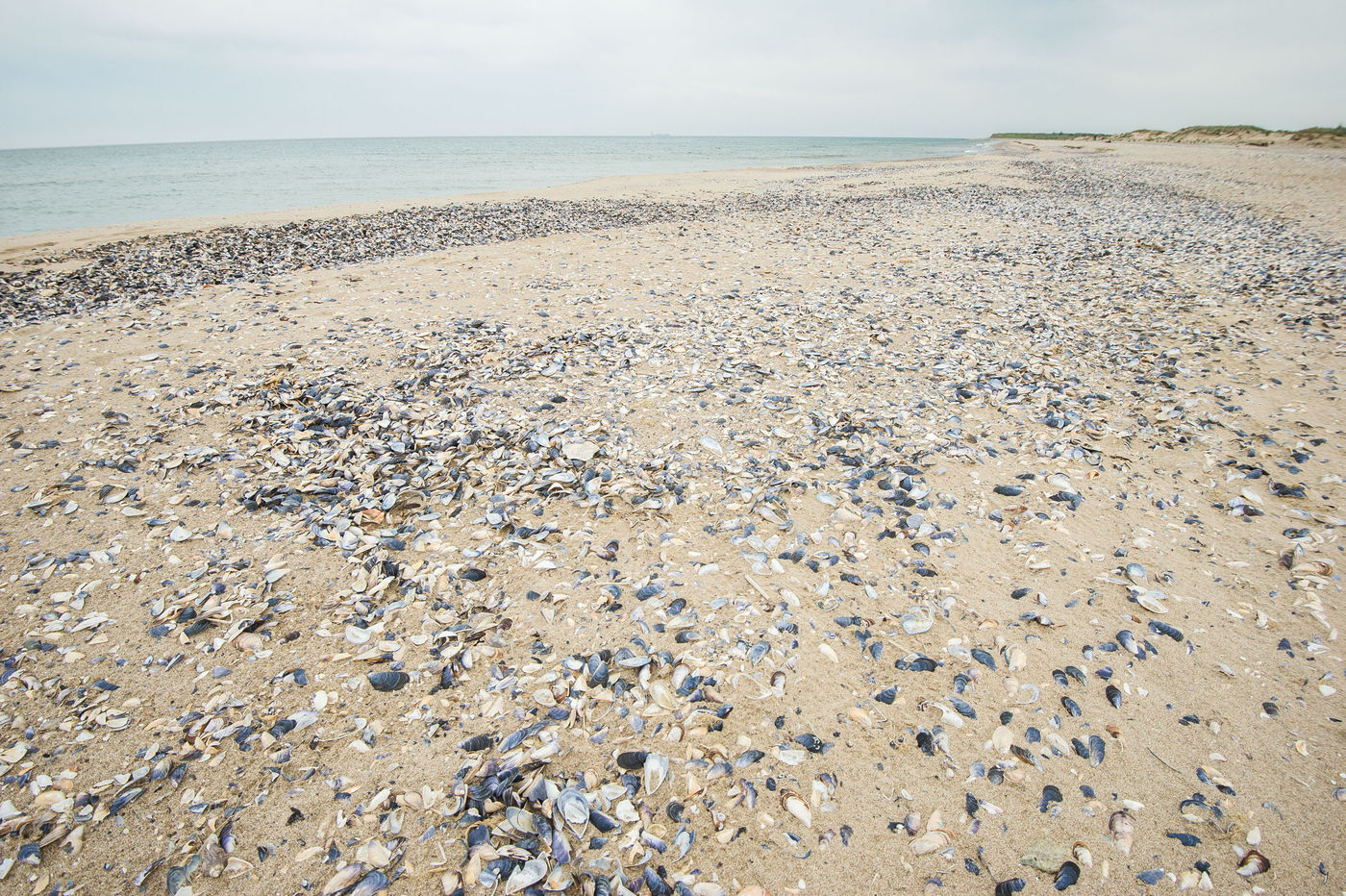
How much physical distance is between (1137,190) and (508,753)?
35.3 meters

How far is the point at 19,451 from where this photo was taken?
5.84 meters

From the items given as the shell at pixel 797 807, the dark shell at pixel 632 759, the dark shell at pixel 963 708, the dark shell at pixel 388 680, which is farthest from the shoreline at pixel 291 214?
the dark shell at pixel 963 708

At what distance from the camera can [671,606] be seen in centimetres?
410

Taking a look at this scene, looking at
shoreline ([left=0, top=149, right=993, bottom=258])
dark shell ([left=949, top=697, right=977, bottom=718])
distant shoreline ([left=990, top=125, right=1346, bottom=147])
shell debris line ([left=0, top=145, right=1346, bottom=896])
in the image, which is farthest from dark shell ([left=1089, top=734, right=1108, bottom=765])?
Answer: distant shoreline ([left=990, top=125, right=1346, bottom=147])

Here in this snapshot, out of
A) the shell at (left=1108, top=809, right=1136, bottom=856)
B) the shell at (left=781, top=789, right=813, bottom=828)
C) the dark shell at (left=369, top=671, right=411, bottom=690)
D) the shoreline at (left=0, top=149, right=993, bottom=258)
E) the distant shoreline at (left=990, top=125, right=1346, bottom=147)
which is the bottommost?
the shell at (left=1108, top=809, right=1136, bottom=856)

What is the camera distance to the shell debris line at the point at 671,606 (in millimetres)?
2781

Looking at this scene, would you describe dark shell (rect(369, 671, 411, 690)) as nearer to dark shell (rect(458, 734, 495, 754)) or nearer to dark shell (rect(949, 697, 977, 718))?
dark shell (rect(458, 734, 495, 754))

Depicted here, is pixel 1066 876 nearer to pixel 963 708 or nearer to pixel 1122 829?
pixel 1122 829

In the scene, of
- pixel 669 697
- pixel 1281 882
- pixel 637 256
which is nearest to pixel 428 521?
pixel 669 697

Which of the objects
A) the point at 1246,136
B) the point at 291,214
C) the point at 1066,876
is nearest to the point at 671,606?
the point at 1066,876

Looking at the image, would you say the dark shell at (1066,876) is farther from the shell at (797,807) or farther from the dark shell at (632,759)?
the dark shell at (632,759)

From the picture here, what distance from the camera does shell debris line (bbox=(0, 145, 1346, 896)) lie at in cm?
278

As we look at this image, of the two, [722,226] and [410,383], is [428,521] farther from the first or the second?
[722,226]

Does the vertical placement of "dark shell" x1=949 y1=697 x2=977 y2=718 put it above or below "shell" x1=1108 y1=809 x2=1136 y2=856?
above
